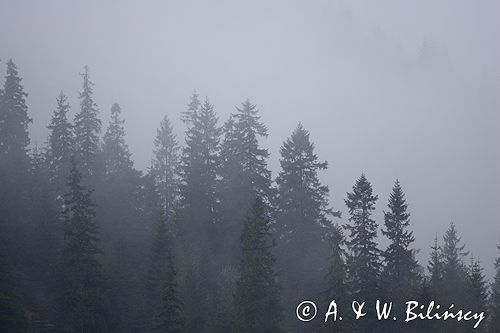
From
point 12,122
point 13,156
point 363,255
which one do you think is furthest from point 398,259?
point 12,122

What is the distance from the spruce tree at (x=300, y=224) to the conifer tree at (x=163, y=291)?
447 inches

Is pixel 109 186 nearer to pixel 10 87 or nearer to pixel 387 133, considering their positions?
pixel 10 87

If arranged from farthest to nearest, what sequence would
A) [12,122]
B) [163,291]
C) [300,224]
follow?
[12,122]
[300,224]
[163,291]

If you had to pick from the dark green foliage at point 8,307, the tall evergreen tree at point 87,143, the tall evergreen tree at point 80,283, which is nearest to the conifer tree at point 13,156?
the tall evergreen tree at point 87,143

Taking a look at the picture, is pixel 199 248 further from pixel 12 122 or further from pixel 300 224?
pixel 12 122

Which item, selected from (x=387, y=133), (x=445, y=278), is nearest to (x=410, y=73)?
(x=387, y=133)

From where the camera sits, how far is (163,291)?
3148 cm

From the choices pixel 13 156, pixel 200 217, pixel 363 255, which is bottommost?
pixel 363 255

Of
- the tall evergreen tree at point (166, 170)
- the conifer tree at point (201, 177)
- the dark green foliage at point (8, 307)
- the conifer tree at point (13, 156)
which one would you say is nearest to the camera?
the dark green foliage at point (8, 307)

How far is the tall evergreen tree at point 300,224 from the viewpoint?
43.3 metres

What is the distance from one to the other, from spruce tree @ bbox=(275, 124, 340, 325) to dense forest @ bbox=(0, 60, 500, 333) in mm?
102

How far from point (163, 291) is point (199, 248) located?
494 inches

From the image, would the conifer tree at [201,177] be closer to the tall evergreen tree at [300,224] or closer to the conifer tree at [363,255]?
the tall evergreen tree at [300,224]

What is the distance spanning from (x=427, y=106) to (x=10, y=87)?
14247cm
